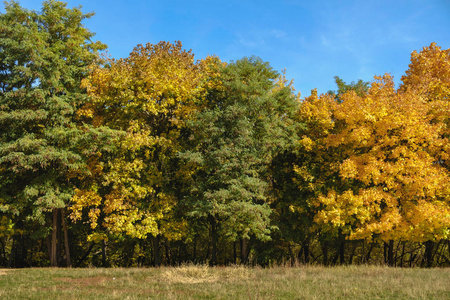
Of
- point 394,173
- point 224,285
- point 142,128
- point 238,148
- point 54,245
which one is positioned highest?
point 142,128

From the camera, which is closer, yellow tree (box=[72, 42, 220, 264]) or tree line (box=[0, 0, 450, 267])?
tree line (box=[0, 0, 450, 267])

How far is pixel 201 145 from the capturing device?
21172mm

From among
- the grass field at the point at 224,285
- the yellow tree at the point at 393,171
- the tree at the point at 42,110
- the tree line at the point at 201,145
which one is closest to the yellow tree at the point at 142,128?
the tree line at the point at 201,145

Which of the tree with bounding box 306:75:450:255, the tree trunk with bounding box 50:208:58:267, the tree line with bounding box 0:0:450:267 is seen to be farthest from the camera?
the tree trunk with bounding box 50:208:58:267

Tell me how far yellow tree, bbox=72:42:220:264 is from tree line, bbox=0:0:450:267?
0.10 metres

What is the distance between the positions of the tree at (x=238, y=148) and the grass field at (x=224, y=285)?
3.36m

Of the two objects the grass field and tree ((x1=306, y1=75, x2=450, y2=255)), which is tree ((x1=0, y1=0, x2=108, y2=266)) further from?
tree ((x1=306, y1=75, x2=450, y2=255))

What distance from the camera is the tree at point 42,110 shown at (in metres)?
18.3

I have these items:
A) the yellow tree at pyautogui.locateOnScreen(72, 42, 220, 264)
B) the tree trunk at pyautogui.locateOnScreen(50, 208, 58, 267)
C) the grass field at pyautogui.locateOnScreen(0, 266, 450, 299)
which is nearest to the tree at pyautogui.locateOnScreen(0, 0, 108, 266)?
the tree trunk at pyautogui.locateOnScreen(50, 208, 58, 267)

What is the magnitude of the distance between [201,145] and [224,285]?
1031 cm

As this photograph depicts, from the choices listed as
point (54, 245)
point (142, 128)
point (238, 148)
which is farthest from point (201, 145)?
point (54, 245)

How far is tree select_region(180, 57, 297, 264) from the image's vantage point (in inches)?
728

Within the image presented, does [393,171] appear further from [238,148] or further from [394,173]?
[238,148]

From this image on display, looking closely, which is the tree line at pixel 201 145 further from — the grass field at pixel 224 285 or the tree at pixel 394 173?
the grass field at pixel 224 285
